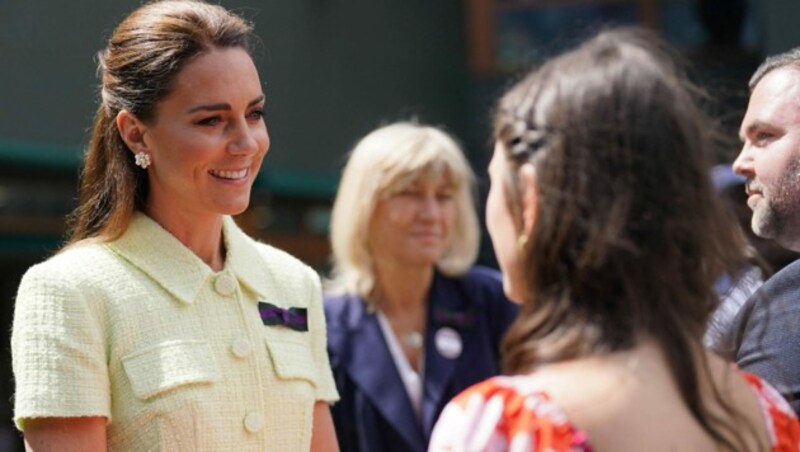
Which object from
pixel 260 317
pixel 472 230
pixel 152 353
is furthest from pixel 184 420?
pixel 472 230

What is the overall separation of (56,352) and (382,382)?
186 cm

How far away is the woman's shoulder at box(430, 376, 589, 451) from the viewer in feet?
5.73

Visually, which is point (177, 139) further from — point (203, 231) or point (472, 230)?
point (472, 230)

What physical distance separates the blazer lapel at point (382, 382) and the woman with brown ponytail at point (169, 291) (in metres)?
1.30

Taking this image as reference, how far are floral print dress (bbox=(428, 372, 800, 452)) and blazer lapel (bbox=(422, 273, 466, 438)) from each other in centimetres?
233

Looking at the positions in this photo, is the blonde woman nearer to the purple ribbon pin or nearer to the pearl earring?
the purple ribbon pin

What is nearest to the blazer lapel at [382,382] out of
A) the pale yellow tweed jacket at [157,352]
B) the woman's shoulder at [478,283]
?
the woman's shoulder at [478,283]

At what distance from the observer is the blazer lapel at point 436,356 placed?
4180 mm

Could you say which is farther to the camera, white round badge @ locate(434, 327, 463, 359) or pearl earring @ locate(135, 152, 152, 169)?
white round badge @ locate(434, 327, 463, 359)

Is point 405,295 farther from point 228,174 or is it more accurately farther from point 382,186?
point 228,174

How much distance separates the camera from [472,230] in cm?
477

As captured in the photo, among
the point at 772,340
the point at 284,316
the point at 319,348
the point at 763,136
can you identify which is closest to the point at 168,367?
the point at 284,316

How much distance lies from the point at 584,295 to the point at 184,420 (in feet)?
3.09

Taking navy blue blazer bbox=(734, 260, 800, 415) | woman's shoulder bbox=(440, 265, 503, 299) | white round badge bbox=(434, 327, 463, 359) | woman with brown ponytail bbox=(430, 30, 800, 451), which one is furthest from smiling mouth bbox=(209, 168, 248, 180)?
woman's shoulder bbox=(440, 265, 503, 299)
